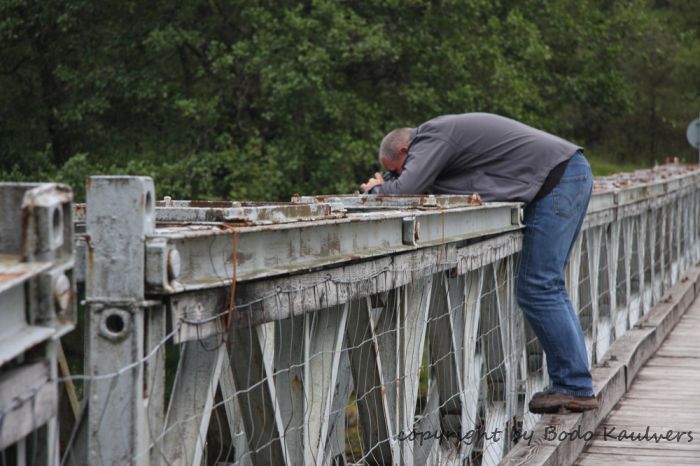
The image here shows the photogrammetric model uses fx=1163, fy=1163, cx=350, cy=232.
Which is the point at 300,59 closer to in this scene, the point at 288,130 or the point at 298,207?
the point at 288,130

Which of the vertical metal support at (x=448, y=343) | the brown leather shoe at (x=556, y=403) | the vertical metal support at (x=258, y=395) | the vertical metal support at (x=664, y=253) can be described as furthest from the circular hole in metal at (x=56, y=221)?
the vertical metal support at (x=664, y=253)

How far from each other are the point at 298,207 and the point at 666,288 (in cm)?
956

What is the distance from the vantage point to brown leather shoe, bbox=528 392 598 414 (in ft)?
17.9

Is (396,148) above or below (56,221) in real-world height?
above

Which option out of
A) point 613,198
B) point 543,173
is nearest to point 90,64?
point 613,198

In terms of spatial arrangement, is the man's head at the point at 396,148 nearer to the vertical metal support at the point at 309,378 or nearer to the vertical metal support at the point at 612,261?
the vertical metal support at the point at 309,378

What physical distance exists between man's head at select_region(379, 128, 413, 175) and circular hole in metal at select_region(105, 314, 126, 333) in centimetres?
335

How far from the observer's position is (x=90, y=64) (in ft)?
69.9

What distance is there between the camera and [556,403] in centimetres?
545

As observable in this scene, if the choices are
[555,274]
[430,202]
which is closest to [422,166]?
[555,274]

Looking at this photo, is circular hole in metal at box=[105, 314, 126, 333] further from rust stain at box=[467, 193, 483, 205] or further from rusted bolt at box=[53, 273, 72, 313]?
rust stain at box=[467, 193, 483, 205]

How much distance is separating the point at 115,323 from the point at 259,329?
1.88ft

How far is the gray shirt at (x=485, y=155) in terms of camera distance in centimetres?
529

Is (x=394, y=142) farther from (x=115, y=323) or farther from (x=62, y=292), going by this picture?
(x=62, y=292)
